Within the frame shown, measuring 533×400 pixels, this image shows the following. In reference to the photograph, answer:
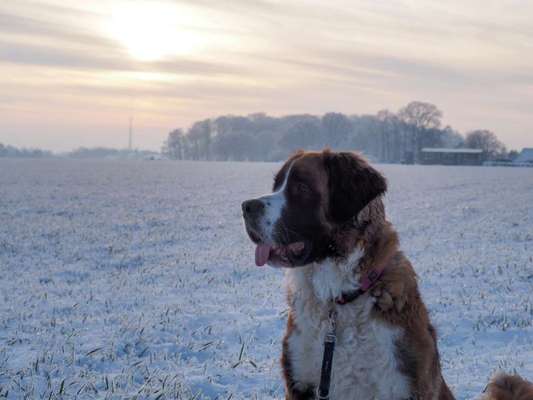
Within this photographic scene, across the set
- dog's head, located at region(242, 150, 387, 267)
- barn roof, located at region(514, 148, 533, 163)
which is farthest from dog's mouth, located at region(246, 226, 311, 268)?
barn roof, located at region(514, 148, 533, 163)

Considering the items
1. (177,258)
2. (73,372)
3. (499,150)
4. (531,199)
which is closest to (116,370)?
(73,372)

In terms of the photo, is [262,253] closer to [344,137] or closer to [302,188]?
[302,188]

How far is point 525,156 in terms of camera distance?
464 ft

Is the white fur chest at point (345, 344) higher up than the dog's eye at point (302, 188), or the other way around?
the dog's eye at point (302, 188)

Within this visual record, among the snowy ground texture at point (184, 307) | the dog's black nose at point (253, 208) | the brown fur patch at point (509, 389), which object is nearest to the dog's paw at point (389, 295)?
the dog's black nose at point (253, 208)

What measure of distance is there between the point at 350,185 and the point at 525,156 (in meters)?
150

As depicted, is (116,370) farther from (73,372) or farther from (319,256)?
(319,256)

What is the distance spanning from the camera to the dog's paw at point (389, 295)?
12.8ft

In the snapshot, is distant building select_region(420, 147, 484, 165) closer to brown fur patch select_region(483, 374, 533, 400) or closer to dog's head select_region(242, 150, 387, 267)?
brown fur patch select_region(483, 374, 533, 400)

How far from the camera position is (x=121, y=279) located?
10.7 meters

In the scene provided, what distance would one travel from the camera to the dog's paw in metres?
3.90

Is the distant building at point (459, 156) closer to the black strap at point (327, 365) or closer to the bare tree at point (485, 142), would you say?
the bare tree at point (485, 142)

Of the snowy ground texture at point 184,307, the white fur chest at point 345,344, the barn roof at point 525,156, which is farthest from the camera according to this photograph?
the barn roof at point 525,156

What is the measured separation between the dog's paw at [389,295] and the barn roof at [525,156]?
142343 mm
